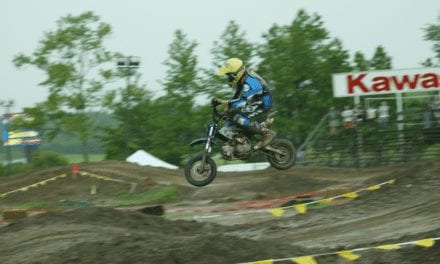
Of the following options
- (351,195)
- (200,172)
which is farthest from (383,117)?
(200,172)

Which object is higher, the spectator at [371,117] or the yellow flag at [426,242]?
the spectator at [371,117]

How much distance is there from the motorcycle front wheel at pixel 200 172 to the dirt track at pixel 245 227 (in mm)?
744

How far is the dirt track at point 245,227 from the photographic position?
23.7 ft

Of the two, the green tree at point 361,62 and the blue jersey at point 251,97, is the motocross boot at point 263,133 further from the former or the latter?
the green tree at point 361,62

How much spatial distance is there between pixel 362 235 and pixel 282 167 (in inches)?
140

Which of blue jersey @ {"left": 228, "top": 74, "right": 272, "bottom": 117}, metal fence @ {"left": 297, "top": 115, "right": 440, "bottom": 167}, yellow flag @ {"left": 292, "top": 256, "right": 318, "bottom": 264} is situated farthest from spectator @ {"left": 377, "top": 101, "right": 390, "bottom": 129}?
yellow flag @ {"left": 292, "top": 256, "right": 318, "bottom": 264}

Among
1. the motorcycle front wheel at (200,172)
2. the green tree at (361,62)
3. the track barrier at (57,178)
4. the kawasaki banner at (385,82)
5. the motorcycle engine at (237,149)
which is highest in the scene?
the green tree at (361,62)

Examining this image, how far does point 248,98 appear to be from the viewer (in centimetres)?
1216

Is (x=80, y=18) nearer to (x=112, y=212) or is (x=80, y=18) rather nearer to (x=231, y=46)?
(x=231, y=46)

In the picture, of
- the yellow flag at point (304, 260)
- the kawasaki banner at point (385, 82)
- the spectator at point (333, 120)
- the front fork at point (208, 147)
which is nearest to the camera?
the yellow flag at point (304, 260)

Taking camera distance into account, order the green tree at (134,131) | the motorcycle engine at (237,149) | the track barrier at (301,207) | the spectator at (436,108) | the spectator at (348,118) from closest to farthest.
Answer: the track barrier at (301,207) < the motorcycle engine at (237,149) < the spectator at (436,108) < the spectator at (348,118) < the green tree at (134,131)

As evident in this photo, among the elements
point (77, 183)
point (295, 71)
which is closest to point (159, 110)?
point (295, 71)

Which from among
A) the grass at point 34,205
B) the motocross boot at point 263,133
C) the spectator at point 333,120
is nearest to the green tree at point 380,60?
the spectator at point 333,120

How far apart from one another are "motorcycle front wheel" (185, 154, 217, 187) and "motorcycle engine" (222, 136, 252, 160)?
343mm
